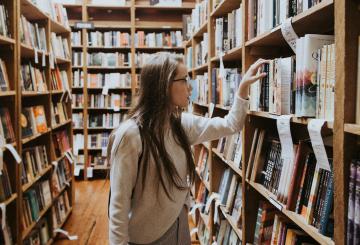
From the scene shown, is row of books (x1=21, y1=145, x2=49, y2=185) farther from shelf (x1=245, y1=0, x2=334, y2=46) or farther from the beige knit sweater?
shelf (x1=245, y1=0, x2=334, y2=46)

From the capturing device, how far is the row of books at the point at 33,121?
2.65 m

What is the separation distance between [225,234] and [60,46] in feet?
8.61

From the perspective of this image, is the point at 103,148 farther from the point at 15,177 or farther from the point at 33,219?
the point at 15,177

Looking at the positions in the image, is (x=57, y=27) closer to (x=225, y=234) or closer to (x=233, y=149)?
(x=233, y=149)

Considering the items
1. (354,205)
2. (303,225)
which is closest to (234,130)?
(303,225)

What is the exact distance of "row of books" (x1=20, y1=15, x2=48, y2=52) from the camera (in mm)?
2691

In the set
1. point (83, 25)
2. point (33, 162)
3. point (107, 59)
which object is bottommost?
point (33, 162)

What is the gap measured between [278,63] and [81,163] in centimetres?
505

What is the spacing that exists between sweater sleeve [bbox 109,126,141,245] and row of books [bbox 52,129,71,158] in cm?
227

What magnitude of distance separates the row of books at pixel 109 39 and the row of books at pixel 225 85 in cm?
364

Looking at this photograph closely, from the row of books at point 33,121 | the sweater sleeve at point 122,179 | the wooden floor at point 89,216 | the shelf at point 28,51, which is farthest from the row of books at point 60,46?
the sweater sleeve at point 122,179

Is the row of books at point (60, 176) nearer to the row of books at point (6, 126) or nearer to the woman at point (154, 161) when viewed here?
the row of books at point (6, 126)

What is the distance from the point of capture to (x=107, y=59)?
6.05 metres

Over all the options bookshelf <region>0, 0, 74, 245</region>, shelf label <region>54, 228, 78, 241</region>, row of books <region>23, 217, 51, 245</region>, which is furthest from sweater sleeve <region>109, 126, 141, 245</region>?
shelf label <region>54, 228, 78, 241</region>
